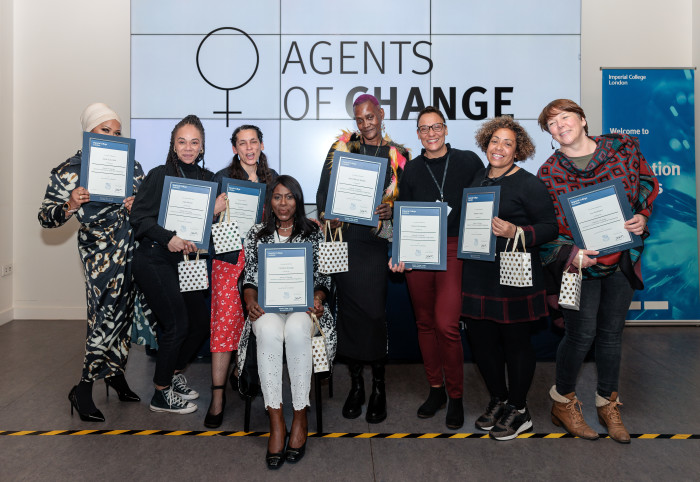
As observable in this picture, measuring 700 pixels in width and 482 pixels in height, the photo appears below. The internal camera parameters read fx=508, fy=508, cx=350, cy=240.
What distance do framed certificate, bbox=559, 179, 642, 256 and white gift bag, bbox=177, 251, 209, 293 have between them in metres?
1.94

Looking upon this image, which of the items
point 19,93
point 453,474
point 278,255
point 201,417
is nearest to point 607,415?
point 453,474

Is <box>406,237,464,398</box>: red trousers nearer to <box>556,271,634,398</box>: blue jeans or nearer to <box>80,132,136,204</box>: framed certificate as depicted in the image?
<box>556,271,634,398</box>: blue jeans

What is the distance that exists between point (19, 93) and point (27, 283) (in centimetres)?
209

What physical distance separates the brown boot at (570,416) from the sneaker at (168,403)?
2.12 m

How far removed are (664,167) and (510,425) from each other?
4.10 meters

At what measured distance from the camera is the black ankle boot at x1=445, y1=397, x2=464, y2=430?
2.83 meters

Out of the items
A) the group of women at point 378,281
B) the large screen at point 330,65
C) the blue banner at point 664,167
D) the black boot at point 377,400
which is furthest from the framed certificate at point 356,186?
the blue banner at point 664,167

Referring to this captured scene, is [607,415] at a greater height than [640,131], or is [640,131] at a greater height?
[640,131]

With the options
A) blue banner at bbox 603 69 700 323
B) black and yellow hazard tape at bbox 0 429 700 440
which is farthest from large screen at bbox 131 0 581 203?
black and yellow hazard tape at bbox 0 429 700 440

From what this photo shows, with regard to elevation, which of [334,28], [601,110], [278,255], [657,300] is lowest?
[657,300]

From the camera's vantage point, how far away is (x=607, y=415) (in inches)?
110

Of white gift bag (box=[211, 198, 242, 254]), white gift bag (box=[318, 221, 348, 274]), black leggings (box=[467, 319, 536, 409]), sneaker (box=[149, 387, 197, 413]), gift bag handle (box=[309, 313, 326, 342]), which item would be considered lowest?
sneaker (box=[149, 387, 197, 413])

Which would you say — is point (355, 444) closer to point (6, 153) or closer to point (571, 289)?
point (571, 289)

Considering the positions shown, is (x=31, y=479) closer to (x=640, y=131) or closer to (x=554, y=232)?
(x=554, y=232)
